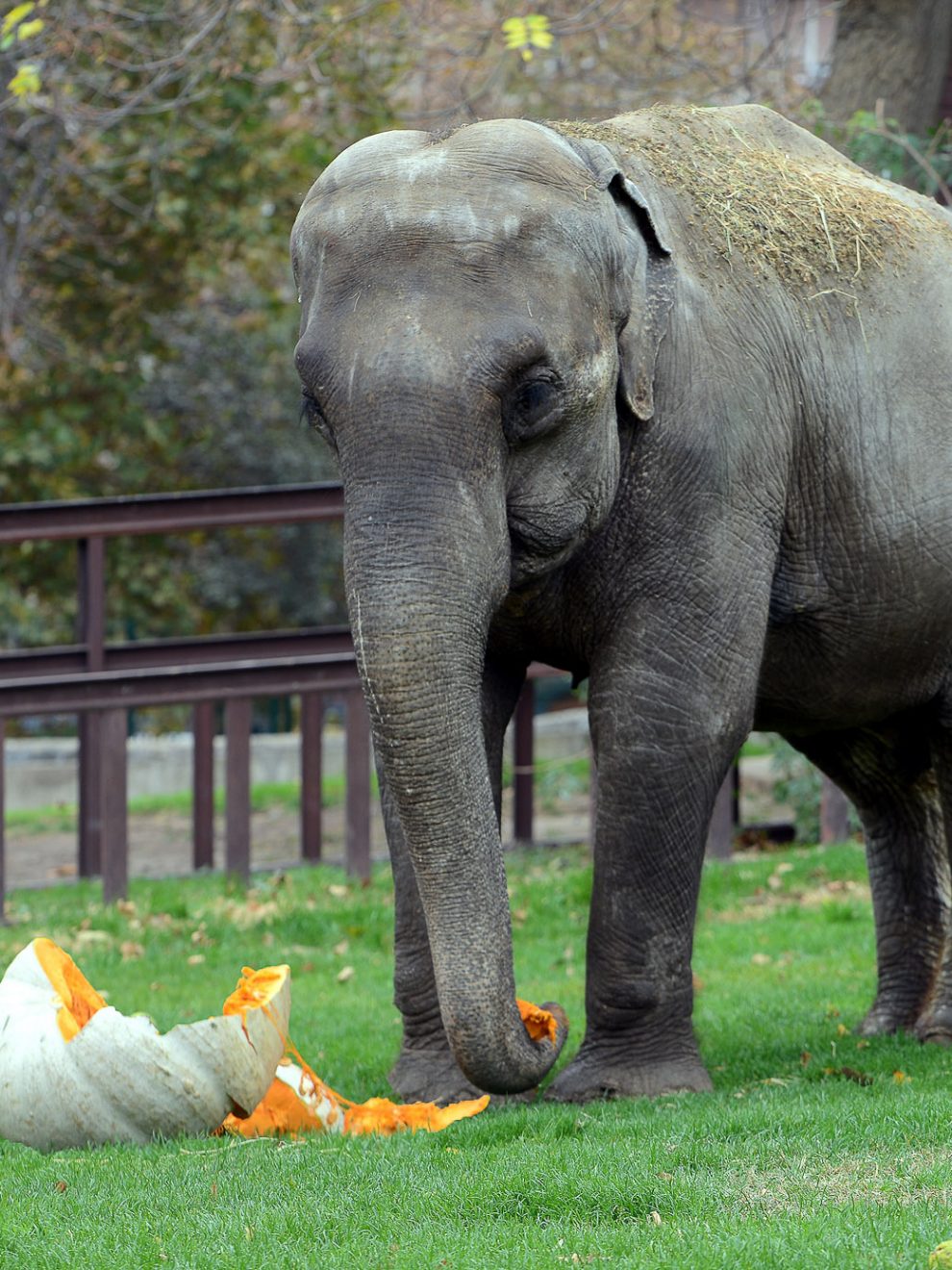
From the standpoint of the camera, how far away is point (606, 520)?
5602 mm

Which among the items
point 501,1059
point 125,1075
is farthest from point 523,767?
point 501,1059

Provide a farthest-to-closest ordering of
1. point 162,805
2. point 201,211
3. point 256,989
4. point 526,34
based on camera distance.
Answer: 1. point 201,211
2. point 162,805
3. point 526,34
4. point 256,989

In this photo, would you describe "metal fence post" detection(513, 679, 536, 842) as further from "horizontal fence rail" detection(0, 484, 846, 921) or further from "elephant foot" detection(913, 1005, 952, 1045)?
"elephant foot" detection(913, 1005, 952, 1045)

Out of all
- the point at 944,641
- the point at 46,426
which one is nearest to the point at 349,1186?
the point at 944,641

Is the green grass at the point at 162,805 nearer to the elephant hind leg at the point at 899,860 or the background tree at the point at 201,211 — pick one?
the background tree at the point at 201,211

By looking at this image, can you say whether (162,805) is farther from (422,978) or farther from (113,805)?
(422,978)

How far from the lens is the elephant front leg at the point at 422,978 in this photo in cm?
609

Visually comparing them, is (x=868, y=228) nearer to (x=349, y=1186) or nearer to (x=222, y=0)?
(x=349, y=1186)

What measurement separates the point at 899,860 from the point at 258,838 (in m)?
7.84

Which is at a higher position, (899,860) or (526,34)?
(526,34)

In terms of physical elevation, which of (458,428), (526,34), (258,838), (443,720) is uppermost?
(526,34)

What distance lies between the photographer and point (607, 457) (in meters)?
5.40

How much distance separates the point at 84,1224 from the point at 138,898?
21.1 ft

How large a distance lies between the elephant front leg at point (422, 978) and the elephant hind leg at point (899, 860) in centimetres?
161
